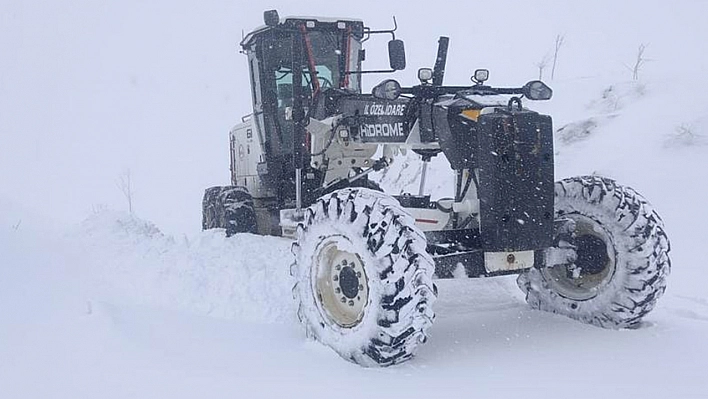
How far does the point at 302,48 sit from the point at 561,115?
28.9 ft

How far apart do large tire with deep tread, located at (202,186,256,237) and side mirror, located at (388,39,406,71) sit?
287cm

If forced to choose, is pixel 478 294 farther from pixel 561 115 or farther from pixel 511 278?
pixel 561 115

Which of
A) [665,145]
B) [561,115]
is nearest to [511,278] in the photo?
[665,145]

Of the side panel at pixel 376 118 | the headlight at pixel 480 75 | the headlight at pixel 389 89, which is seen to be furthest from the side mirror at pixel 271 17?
the headlight at pixel 480 75

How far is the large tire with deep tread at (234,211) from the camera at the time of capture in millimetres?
8258

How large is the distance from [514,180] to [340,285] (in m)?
1.33

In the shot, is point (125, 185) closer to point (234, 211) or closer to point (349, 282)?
point (234, 211)

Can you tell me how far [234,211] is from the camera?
326 inches

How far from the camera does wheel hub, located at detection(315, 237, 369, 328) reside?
176 inches

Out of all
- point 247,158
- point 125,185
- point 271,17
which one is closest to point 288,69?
point 271,17

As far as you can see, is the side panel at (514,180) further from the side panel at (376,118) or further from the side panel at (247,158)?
the side panel at (247,158)

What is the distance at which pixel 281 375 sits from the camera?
13.3 ft

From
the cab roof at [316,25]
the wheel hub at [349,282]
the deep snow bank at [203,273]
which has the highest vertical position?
the cab roof at [316,25]

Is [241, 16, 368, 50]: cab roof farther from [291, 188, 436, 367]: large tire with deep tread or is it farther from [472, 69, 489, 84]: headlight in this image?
[291, 188, 436, 367]: large tire with deep tread
